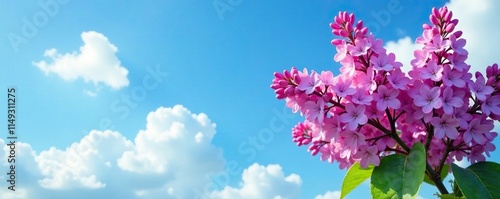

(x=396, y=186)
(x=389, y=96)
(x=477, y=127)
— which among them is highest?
(x=389, y=96)

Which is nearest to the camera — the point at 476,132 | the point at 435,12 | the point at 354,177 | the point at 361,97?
the point at 361,97

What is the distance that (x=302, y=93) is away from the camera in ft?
6.65

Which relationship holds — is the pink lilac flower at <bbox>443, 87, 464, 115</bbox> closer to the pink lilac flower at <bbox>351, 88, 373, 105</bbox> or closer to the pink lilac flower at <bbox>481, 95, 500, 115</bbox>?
the pink lilac flower at <bbox>481, 95, 500, 115</bbox>

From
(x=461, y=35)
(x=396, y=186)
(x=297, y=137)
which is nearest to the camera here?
(x=396, y=186)

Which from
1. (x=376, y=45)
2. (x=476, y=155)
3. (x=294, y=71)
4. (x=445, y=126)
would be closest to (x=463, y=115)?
(x=445, y=126)

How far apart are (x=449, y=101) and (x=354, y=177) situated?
1.83 ft

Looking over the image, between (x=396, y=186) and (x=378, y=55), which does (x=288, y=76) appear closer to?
(x=378, y=55)

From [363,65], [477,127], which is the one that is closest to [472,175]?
[477,127]

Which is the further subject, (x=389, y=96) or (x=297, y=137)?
(x=297, y=137)

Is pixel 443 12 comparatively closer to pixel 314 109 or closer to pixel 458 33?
pixel 458 33

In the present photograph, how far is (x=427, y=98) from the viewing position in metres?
2.00

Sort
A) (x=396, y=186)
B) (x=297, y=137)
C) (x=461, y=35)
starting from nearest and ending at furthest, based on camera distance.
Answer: (x=396, y=186) → (x=461, y=35) → (x=297, y=137)

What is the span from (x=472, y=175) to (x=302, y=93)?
0.73m

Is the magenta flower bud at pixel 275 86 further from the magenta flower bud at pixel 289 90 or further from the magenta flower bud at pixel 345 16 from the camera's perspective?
the magenta flower bud at pixel 345 16
